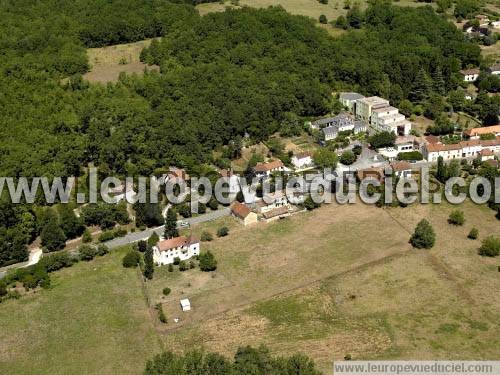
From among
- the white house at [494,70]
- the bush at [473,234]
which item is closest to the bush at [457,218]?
the bush at [473,234]

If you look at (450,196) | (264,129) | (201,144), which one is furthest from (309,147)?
(450,196)

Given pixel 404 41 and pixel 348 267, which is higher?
pixel 404 41

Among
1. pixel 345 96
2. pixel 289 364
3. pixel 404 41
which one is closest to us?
pixel 289 364

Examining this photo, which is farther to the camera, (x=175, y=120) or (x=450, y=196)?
(x=175, y=120)

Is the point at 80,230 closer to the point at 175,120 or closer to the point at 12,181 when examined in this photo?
the point at 12,181

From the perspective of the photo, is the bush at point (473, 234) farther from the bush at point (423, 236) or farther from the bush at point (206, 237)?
the bush at point (206, 237)

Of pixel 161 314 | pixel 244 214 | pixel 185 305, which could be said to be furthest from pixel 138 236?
pixel 161 314

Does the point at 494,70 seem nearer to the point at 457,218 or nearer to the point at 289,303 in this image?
the point at 457,218
